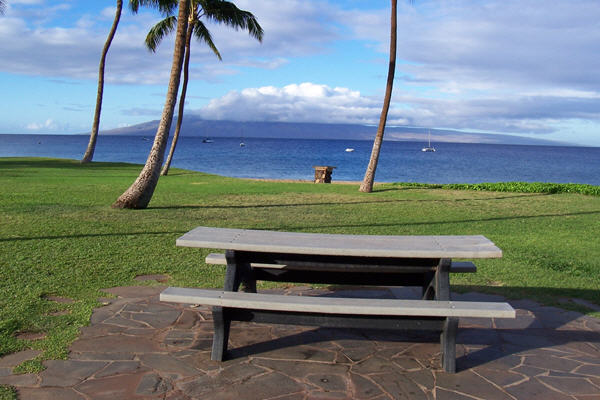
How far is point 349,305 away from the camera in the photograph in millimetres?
3342

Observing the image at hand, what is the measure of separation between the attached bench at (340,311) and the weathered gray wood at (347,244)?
300mm

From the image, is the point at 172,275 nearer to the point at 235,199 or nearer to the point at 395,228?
the point at 395,228

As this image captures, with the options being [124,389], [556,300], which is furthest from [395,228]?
[124,389]

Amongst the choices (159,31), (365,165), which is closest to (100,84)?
(159,31)

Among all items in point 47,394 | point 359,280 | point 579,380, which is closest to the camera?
point 47,394

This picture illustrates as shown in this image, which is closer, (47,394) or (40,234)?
(47,394)

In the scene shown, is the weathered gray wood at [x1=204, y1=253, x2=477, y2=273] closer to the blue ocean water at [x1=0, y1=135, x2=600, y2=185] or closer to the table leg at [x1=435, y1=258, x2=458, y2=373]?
the table leg at [x1=435, y1=258, x2=458, y2=373]

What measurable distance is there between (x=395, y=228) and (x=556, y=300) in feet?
13.3

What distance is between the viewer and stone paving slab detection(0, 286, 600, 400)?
3184 millimetres

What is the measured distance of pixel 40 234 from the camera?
7.81 m

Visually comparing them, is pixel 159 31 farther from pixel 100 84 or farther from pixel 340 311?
pixel 340 311

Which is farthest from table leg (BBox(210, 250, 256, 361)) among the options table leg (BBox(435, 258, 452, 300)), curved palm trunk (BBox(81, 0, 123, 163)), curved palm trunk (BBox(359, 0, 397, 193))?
curved palm trunk (BBox(81, 0, 123, 163))

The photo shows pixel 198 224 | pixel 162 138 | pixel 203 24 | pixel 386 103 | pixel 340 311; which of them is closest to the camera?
pixel 340 311

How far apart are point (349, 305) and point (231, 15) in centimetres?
1905
